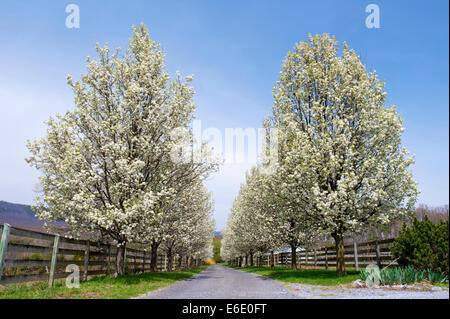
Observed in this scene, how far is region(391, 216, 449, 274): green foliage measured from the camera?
13414 mm

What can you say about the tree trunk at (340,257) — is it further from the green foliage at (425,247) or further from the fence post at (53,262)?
the fence post at (53,262)

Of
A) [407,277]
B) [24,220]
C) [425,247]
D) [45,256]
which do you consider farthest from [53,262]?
[24,220]

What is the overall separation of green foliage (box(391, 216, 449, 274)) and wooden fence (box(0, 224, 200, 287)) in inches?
627

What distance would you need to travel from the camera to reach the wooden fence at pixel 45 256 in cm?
1030

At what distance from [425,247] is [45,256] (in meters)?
16.4

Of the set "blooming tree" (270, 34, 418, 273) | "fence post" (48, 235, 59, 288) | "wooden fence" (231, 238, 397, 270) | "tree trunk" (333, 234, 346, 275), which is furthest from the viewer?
"wooden fence" (231, 238, 397, 270)

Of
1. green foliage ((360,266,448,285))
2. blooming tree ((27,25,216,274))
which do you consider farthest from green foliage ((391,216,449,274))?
blooming tree ((27,25,216,274))

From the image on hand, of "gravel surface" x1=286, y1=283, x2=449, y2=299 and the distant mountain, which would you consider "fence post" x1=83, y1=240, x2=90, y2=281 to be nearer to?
the distant mountain

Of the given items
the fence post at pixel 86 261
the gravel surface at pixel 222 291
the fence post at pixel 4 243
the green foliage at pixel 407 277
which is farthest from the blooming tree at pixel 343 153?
the fence post at pixel 4 243

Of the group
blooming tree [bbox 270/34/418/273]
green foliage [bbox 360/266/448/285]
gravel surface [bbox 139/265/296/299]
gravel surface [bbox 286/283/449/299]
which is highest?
blooming tree [bbox 270/34/418/273]

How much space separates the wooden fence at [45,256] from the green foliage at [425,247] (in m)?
15.9

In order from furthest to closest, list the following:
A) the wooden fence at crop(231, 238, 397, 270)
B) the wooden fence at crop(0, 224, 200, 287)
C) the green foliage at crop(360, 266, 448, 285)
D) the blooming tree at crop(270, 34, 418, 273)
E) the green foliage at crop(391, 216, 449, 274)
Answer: the wooden fence at crop(231, 238, 397, 270), the blooming tree at crop(270, 34, 418, 273), the green foliage at crop(391, 216, 449, 274), the green foliage at crop(360, 266, 448, 285), the wooden fence at crop(0, 224, 200, 287)
